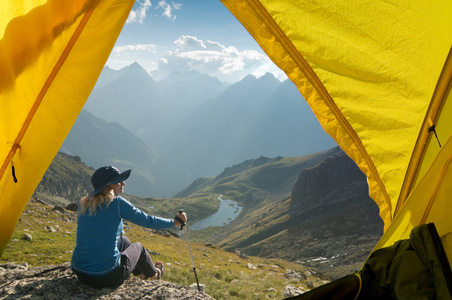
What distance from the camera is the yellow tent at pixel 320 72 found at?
2.64 meters

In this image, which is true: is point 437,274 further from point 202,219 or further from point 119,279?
point 202,219

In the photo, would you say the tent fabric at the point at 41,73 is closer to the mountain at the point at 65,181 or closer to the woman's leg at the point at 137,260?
the woman's leg at the point at 137,260

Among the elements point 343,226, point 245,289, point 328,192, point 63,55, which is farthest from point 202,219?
point 63,55

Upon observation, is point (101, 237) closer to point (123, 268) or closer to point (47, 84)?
point (123, 268)

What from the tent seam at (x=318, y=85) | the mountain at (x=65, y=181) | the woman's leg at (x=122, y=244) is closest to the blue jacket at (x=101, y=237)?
the woman's leg at (x=122, y=244)

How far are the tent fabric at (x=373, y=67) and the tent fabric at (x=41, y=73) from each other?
1.46 m

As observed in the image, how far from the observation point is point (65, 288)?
14.0 ft

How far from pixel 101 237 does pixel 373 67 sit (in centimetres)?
421

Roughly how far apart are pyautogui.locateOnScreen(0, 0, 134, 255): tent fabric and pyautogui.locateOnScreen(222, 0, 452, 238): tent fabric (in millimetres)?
1461

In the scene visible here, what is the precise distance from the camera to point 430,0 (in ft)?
8.73

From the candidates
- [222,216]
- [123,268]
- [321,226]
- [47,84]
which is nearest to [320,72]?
[47,84]

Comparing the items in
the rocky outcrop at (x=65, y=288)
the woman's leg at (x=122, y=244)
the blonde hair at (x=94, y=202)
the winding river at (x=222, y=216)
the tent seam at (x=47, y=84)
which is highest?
the tent seam at (x=47, y=84)

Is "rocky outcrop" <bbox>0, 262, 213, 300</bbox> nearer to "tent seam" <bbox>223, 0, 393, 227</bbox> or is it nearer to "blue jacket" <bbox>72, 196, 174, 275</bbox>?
"blue jacket" <bbox>72, 196, 174, 275</bbox>

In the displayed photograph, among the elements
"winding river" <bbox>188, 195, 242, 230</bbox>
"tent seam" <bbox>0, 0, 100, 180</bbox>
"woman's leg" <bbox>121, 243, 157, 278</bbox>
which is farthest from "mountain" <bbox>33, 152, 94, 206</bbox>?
"tent seam" <bbox>0, 0, 100, 180</bbox>
